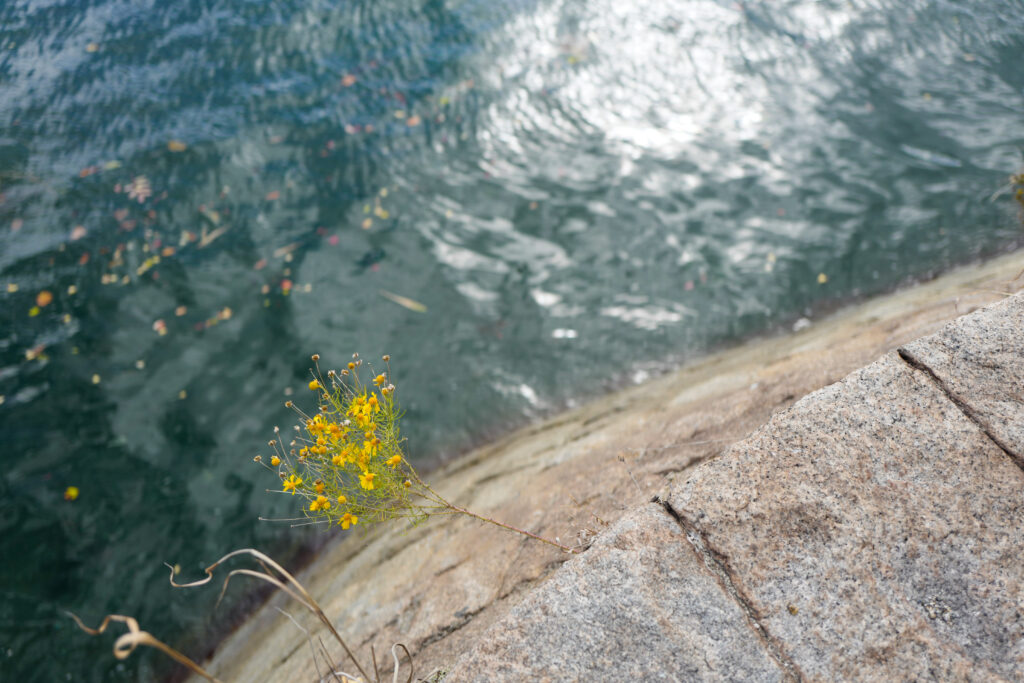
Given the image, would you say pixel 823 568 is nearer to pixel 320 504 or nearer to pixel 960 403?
pixel 960 403

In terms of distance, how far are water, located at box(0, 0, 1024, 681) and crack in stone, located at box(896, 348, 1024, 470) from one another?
222 centimetres

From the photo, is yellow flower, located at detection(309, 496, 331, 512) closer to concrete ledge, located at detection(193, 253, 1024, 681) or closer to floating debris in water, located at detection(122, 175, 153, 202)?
concrete ledge, located at detection(193, 253, 1024, 681)

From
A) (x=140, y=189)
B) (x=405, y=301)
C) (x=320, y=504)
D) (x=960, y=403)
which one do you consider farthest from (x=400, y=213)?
(x=960, y=403)

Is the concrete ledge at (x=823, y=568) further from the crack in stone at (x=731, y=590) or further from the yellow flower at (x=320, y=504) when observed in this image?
the yellow flower at (x=320, y=504)

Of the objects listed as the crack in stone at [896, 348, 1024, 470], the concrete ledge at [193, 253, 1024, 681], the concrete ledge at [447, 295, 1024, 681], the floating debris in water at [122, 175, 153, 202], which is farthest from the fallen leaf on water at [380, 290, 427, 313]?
the crack in stone at [896, 348, 1024, 470]

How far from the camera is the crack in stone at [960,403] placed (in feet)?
5.52

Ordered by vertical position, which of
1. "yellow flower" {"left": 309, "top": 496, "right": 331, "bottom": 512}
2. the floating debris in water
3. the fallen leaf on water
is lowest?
the fallen leaf on water

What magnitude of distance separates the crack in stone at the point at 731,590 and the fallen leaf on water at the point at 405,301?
114 inches

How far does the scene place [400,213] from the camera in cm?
475

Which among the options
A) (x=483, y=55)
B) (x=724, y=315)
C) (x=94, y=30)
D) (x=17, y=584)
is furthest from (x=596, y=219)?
(x=94, y=30)

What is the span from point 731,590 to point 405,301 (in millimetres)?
3219

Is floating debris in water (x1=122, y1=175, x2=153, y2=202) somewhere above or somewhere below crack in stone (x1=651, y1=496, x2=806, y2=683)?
above

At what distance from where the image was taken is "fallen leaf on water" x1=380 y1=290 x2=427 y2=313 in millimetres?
4320

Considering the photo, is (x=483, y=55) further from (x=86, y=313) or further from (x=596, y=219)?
(x=86, y=313)
